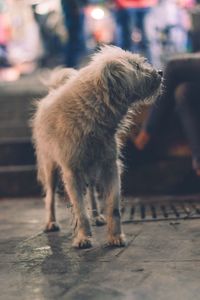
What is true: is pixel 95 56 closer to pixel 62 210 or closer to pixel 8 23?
pixel 62 210

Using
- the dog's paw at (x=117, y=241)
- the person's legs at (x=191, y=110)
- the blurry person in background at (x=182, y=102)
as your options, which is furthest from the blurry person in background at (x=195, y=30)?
the dog's paw at (x=117, y=241)

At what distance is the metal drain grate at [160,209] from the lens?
5043 millimetres

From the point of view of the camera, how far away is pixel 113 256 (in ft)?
12.2

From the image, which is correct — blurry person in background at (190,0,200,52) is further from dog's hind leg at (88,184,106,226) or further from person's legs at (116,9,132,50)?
person's legs at (116,9,132,50)

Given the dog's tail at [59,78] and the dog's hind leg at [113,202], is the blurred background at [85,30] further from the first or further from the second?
the dog's hind leg at [113,202]

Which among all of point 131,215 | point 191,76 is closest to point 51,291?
point 131,215

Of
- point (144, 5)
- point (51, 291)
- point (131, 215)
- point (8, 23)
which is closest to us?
point (51, 291)

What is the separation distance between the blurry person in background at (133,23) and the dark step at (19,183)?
4.32 m

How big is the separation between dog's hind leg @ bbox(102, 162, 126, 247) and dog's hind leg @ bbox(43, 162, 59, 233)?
0.75 m

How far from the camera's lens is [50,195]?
4934 millimetres

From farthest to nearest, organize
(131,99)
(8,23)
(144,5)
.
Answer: (8,23) < (144,5) < (131,99)

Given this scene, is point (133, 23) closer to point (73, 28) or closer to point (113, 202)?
point (73, 28)

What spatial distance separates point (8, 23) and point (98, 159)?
16.3 m

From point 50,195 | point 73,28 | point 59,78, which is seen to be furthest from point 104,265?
point 73,28
